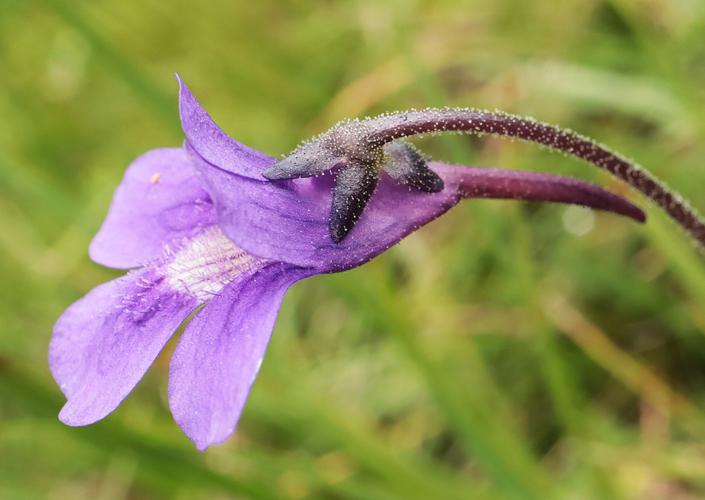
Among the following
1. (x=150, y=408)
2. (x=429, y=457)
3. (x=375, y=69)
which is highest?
(x=375, y=69)

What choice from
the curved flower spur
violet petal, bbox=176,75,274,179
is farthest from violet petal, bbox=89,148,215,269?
violet petal, bbox=176,75,274,179

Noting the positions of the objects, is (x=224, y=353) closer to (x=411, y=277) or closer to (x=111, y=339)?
(x=111, y=339)

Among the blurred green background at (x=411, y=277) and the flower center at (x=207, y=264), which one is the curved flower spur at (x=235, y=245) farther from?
the blurred green background at (x=411, y=277)

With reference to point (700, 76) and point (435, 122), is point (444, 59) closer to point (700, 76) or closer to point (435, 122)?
point (700, 76)

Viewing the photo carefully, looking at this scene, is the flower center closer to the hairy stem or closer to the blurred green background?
the hairy stem

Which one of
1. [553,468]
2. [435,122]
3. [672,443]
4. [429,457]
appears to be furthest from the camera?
[429,457]

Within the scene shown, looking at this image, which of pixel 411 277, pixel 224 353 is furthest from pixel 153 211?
pixel 411 277

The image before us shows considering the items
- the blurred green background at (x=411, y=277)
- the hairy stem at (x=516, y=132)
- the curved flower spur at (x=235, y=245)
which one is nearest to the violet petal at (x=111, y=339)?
the curved flower spur at (x=235, y=245)

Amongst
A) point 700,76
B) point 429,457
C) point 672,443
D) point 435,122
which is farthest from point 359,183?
point 700,76
